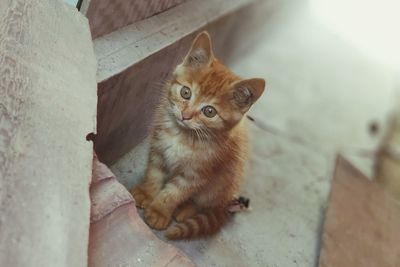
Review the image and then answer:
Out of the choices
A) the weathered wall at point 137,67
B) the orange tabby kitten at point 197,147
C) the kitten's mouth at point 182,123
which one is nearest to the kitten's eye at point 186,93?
the orange tabby kitten at point 197,147

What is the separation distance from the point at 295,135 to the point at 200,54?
77.6 inches

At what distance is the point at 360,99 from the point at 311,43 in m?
0.94

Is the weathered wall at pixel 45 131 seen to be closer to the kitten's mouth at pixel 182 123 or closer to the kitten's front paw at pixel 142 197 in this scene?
the kitten's mouth at pixel 182 123

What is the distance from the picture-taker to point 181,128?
2.26 metres

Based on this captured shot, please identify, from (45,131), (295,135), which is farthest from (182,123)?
(295,135)

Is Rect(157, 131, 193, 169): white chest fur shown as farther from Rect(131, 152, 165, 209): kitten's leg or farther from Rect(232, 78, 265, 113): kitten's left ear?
A: Rect(232, 78, 265, 113): kitten's left ear

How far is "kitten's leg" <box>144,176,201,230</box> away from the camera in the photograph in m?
2.34

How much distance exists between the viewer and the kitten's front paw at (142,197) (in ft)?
7.89

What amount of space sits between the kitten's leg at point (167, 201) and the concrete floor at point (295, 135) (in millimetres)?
125

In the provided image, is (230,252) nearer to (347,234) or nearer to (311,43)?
(347,234)

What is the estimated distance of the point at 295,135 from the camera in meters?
4.04

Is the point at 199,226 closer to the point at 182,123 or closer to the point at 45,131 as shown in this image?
the point at 182,123

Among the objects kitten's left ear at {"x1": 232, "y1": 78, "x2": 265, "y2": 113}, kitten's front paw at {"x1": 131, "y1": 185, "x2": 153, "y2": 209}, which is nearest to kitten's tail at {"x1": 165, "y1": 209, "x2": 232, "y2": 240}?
kitten's front paw at {"x1": 131, "y1": 185, "x2": 153, "y2": 209}

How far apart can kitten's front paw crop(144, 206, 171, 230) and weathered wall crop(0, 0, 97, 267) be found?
0.68 metres
